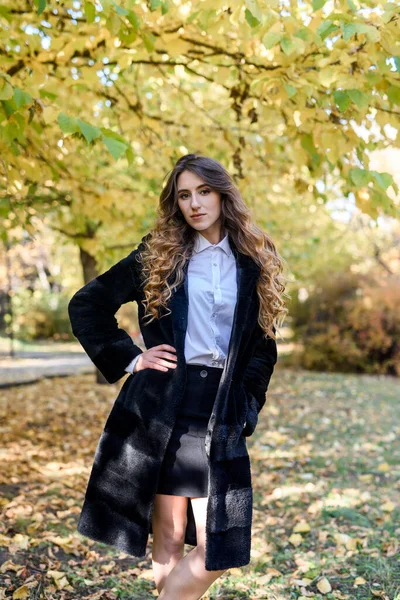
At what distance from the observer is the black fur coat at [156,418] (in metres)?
2.53

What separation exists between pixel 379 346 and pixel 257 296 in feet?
36.9

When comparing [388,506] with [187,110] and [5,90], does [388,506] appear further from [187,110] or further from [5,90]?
[5,90]

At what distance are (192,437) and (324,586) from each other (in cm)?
162

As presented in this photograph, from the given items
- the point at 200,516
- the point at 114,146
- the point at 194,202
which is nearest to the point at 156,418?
the point at 200,516

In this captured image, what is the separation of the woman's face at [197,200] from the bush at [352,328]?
11036 millimetres

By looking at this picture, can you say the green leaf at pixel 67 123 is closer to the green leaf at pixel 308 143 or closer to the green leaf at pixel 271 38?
A: the green leaf at pixel 271 38

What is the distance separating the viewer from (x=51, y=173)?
4551 millimetres

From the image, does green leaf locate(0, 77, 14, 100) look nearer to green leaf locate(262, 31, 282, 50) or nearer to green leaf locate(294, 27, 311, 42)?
green leaf locate(262, 31, 282, 50)

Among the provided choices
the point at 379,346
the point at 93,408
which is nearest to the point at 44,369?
the point at 93,408

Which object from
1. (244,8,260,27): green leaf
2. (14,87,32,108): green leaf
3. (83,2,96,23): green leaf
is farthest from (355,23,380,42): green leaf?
(14,87,32,108): green leaf

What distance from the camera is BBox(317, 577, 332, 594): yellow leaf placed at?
3.55 m

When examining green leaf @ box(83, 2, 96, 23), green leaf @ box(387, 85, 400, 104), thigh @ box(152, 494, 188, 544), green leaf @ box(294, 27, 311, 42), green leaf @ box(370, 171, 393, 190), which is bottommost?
thigh @ box(152, 494, 188, 544)

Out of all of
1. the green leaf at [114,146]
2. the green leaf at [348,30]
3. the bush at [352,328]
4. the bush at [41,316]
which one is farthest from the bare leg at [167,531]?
the bush at [41,316]

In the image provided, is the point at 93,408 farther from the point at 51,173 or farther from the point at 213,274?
the point at 213,274
